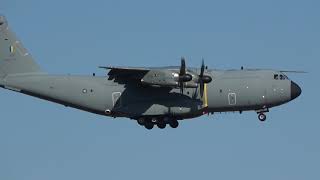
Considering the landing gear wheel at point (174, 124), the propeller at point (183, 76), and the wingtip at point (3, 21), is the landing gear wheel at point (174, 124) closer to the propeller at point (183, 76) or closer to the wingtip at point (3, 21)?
the propeller at point (183, 76)

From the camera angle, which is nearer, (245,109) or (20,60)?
(245,109)

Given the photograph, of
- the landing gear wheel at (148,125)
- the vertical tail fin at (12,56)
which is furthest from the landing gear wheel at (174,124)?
the vertical tail fin at (12,56)

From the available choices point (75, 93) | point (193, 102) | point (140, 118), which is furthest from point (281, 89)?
point (75, 93)

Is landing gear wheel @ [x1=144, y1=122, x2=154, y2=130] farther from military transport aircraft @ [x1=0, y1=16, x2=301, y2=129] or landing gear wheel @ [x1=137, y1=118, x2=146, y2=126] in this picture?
landing gear wheel @ [x1=137, y1=118, x2=146, y2=126]

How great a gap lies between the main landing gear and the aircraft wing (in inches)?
110

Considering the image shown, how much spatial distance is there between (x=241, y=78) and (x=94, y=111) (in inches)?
384

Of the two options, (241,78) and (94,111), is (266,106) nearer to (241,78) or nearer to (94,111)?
(241,78)

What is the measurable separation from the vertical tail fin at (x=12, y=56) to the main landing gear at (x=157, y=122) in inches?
309

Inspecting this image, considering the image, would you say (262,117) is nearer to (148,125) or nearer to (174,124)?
(174,124)

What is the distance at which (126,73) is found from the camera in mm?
49406

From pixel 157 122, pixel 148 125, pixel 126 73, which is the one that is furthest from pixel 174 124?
pixel 126 73

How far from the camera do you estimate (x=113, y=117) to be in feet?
169

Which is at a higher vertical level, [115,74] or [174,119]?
[115,74]

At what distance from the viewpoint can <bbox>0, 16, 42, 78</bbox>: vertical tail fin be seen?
5266 cm
